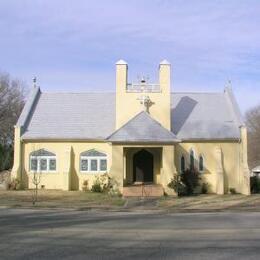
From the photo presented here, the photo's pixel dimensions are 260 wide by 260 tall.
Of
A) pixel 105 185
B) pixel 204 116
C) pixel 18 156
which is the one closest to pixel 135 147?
pixel 105 185

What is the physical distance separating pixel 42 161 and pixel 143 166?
24.9 ft

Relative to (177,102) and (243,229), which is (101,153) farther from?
(243,229)

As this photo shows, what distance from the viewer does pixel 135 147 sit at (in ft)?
120

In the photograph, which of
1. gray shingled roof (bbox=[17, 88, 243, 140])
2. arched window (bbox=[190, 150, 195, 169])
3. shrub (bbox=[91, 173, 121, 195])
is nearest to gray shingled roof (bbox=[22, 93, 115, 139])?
gray shingled roof (bbox=[17, 88, 243, 140])

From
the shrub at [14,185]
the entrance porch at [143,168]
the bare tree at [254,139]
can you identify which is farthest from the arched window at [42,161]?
the bare tree at [254,139]

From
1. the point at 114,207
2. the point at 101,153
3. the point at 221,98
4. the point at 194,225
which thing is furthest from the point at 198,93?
the point at 194,225

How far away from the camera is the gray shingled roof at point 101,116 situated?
39.7 metres

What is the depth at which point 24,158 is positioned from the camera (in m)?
39.9

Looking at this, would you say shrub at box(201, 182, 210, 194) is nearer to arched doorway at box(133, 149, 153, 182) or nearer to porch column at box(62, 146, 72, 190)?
arched doorway at box(133, 149, 153, 182)

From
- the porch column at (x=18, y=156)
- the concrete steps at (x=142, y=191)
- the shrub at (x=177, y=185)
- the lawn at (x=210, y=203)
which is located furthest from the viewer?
the porch column at (x=18, y=156)

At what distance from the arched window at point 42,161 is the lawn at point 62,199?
2406 millimetres

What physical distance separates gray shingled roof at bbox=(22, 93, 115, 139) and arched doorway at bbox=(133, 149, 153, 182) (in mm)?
3029

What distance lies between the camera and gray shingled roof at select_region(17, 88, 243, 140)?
3972cm

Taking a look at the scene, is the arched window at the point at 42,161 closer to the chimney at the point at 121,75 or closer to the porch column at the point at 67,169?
the porch column at the point at 67,169
